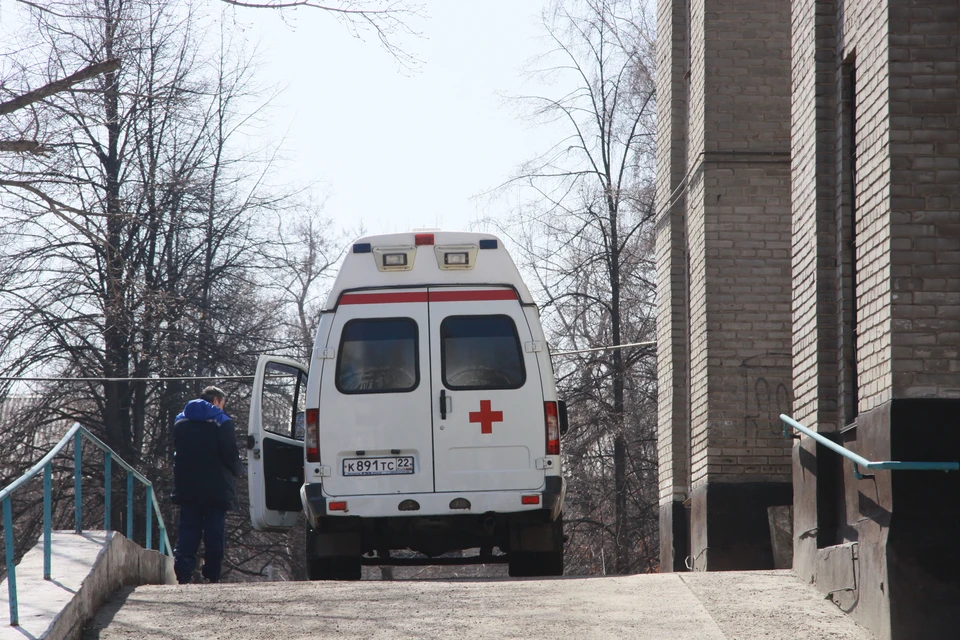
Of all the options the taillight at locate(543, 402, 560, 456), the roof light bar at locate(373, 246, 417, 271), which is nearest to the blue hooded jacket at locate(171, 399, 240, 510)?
the roof light bar at locate(373, 246, 417, 271)

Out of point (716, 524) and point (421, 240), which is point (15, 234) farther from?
point (716, 524)

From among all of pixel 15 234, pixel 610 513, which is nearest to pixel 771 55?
pixel 15 234

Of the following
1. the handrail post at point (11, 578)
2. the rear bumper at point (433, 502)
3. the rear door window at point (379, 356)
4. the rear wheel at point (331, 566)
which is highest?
the rear door window at point (379, 356)

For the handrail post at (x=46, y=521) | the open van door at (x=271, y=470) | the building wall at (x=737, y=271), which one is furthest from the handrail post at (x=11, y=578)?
the building wall at (x=737, y=271)

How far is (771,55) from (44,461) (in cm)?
781

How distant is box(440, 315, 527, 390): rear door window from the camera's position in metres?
9.16

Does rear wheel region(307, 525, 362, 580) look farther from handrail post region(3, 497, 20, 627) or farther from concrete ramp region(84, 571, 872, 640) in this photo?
handrail post region(3, 497, 20, 627)

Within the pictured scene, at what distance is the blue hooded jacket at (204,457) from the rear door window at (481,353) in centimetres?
249

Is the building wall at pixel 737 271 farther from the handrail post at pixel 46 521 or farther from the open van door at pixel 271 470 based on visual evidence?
the handrail post at pixel 46 521

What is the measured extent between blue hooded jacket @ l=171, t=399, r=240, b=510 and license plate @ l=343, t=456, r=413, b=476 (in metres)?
1.98

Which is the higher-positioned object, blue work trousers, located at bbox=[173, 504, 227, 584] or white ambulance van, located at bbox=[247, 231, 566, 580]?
white ambulance van, located at bbox=[247, 231, 566, 580]

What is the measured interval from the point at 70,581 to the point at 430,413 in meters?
3.32

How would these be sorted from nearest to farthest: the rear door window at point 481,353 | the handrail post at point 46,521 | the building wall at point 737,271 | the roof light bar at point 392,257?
1. the handrail post at point 46,521
2. the rear door window at point 481,353
3. the roof light bar at point 392,257
4. the building wall at point 737,271

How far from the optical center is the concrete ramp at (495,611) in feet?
20.3
